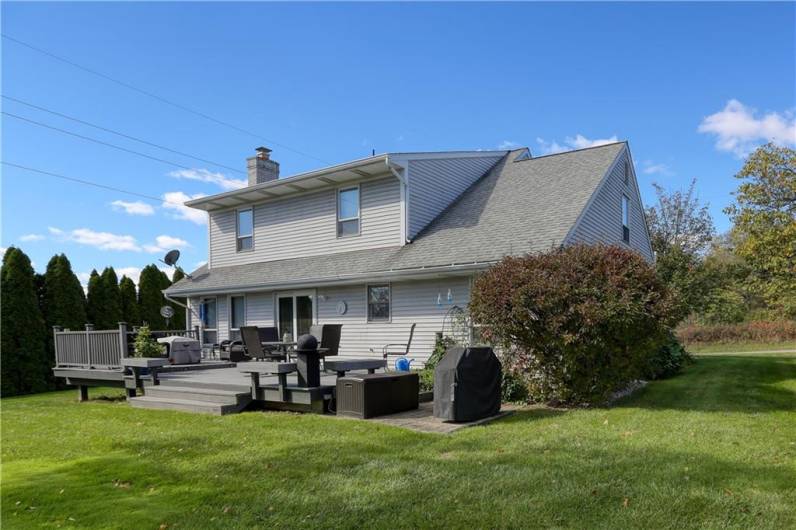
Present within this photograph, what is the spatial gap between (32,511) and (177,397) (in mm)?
5590

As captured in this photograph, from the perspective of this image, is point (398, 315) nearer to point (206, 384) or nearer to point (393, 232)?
point (393, 232)

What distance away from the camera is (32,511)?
4.25 m

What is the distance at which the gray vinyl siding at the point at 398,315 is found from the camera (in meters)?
12.0

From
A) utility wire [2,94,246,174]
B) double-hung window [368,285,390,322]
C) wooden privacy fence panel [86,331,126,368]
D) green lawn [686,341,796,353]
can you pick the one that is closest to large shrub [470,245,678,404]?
double-hung window [368,285,390,322]

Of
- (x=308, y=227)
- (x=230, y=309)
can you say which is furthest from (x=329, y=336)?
(x=230, y=309)

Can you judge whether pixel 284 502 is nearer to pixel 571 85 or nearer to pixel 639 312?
pixel 639 312

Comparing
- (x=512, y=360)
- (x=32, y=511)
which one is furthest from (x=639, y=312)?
(x=32, y=511)

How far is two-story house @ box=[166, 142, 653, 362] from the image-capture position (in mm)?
12039

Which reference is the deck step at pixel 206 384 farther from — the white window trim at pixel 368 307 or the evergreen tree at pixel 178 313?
the evergreen tree at pixel 178 313

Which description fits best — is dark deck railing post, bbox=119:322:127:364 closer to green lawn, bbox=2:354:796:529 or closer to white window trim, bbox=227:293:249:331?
green lawn, bbox=2:354:796:529

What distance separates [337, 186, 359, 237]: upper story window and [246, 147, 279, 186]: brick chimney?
4.52 metres

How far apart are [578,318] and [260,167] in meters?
13.3

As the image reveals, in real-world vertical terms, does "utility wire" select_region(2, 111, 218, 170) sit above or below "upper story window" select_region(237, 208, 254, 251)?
above

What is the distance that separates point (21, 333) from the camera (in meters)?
15.5
